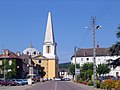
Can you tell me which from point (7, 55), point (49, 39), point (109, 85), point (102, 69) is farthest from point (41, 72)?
point (109, 85)

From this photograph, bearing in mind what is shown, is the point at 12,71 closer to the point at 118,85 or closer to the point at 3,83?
the point at 3,83

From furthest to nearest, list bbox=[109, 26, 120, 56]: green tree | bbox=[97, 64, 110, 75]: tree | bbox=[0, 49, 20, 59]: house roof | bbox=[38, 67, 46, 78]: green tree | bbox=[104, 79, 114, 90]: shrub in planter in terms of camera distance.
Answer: bbox=[38, 67, 46, 78]: green tree, bbox=[97, 64, 110, 75]: tree, bbox=[0, 49, 20, 59]: house roof, bbox=[109, 26, 120, 56]: green tree, bbox=[104, 79, 114, 90]: shrub in planter

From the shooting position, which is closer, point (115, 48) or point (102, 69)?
point (115, 48)

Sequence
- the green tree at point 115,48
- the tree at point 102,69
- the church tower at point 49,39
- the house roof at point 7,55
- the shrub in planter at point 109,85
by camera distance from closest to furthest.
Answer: the shrub in planter at point 109,85 → the green tree at point 115,48 → the house roof at point 7,55 → the tree at point 102,69 → the church tower at point 49,39

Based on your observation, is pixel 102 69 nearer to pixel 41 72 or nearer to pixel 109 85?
pixel 41 72

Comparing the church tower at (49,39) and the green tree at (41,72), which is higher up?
the church tower at (49,39)

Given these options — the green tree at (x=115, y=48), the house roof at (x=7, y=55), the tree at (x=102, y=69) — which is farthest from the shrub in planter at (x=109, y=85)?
the tree at (x=102, y=69)

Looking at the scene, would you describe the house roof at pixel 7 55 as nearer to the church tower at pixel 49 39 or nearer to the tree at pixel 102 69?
the tree at pixel 102 69

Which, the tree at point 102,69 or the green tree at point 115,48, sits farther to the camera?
the tree at point 102,69

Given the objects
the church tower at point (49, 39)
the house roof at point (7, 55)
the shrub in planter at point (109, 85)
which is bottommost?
the shrub in planter at point (109, 85)

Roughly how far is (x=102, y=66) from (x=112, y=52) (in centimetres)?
6726

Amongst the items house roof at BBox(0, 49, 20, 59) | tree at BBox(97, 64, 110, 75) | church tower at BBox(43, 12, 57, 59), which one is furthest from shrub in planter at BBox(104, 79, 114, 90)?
church tower at BBox(43, 12, 57, 59)

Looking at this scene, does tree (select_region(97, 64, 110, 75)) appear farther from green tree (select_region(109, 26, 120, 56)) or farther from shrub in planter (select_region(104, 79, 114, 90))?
shrub in planter (select_region(104, 79, 114, 90))

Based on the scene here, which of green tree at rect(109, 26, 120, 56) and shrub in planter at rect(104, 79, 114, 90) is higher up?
green tree at rect(109, 26, 120, 56)
